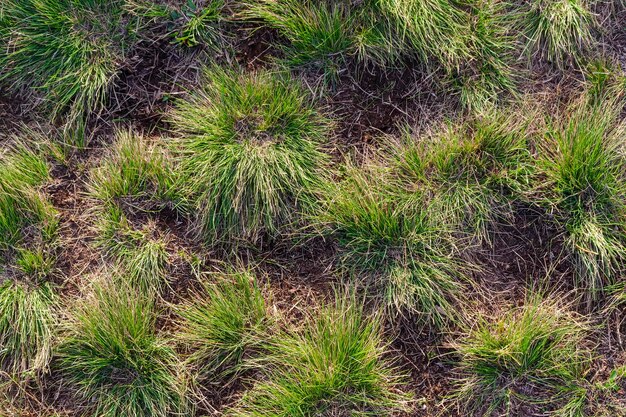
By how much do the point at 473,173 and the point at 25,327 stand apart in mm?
2168

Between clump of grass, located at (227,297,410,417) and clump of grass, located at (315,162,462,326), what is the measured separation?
17 centimetres

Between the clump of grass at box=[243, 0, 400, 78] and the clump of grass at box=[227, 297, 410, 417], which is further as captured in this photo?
the clump of grass at box=[243, 0, 400, 78]

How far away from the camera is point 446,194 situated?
247 centimetres

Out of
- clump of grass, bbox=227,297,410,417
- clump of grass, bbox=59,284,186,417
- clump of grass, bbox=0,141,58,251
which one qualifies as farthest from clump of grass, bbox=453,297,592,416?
clump of grass, bbox=0,141,58,251

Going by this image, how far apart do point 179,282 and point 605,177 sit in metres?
2.02

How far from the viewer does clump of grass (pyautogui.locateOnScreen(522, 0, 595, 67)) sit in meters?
2.51

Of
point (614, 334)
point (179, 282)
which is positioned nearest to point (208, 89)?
point (179, 282)

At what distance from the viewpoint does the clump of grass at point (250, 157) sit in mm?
2443

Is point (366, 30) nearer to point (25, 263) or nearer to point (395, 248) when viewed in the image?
point (395, 248)

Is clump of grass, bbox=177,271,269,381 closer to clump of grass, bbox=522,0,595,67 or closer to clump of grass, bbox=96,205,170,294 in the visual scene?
clump of grass, bbox=96,205,170,294

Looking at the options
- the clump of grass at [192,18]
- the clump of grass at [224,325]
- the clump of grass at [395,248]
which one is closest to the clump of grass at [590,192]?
the clump of grass at [395,248]

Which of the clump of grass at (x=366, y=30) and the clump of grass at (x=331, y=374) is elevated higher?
the clump of grass at (x=366, y=30)

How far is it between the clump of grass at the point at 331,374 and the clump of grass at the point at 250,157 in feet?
1.66

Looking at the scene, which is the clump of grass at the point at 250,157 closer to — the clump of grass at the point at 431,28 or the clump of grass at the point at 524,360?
the clump of grass at the point at 431,28
